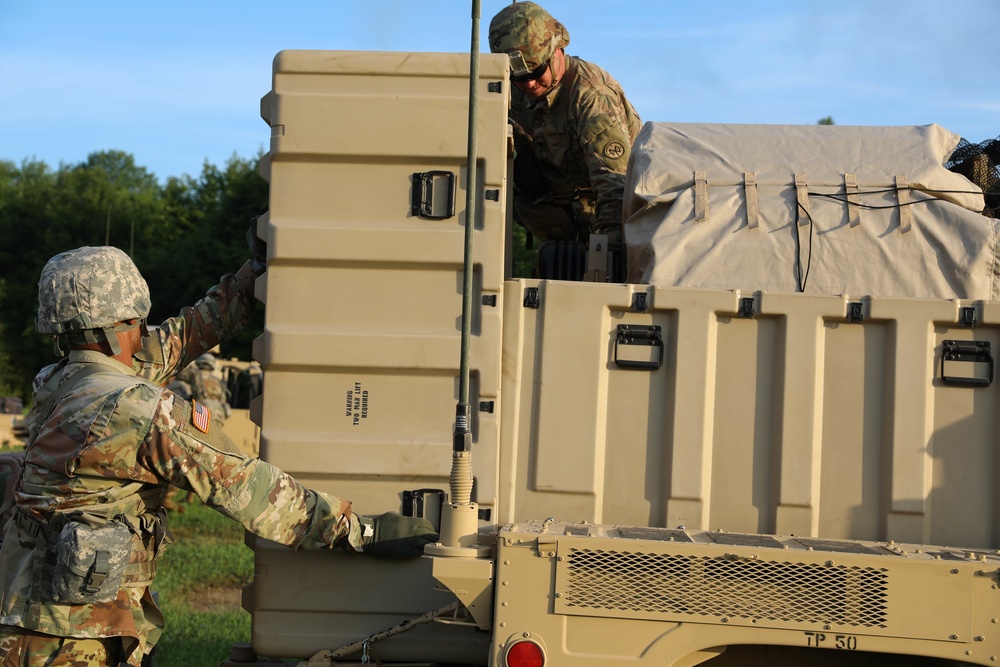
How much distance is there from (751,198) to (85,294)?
7.09ft

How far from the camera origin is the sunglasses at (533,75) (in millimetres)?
4918

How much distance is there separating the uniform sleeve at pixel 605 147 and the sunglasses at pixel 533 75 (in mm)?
204

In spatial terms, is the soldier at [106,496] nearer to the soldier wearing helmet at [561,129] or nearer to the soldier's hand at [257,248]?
the soldier's hand at [257,248]

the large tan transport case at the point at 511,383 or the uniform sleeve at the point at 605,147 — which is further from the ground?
the uniform sleeve at the point at 605,147

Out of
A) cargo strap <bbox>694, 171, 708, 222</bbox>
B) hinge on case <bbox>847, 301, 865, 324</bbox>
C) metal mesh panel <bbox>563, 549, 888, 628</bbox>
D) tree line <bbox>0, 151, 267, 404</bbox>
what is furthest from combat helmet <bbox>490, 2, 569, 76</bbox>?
tree line <bbox>0, 151, 267, 404</bbox>

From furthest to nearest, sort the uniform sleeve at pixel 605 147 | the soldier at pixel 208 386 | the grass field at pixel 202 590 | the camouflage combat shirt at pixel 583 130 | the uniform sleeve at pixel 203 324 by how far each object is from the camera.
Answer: the soldier at pixel 208 386 → the grass field at pixel 202 590 → the camouflage combat shirt at pixel 583 130 → the uniform sleeve at pixel 605 147 → the uniform sleeve at pixel 203 324

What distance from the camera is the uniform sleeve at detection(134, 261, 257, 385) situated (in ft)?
13.0

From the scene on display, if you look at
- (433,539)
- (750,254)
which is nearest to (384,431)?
(433,539)

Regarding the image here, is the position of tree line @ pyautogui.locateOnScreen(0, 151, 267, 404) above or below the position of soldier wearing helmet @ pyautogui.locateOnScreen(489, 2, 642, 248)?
above

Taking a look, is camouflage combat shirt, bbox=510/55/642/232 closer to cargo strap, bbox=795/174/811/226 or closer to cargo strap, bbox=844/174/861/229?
cargo strap, bbox=795/174/811/226

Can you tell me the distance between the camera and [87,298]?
3.42 m

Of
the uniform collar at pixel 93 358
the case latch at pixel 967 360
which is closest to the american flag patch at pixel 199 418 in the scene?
the uniform collar at pixel 93 358

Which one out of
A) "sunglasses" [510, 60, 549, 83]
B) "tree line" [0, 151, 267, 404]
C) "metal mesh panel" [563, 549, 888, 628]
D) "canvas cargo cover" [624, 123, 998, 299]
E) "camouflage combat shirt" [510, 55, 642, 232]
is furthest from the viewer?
"tree line" [0, 151, 267, 404]

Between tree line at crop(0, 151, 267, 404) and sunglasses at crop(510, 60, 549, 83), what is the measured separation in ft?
81.3
